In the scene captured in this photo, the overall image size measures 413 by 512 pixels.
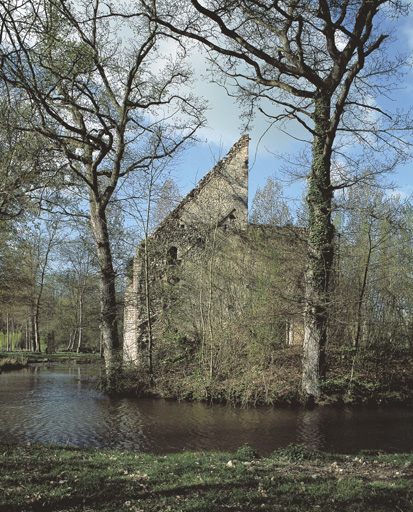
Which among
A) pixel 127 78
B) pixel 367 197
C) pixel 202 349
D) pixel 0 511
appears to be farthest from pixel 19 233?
pixel 0 511

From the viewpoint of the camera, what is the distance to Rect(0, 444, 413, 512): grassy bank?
402 cm

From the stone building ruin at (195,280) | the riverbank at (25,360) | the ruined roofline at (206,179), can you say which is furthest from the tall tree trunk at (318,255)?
the riverbank at (25,360)

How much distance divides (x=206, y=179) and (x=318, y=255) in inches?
367

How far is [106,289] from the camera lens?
641 inches

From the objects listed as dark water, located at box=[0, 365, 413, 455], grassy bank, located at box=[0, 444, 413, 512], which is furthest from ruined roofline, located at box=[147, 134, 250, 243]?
grassy bank, located at box=[0, 444, 413, 512]

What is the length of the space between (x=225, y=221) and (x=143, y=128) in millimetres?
5605

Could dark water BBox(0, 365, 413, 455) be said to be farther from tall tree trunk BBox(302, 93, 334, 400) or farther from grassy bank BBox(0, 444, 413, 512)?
grassy bank BBox(0, 444, 413, 512)

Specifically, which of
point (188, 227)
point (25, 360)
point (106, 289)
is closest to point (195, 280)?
point (106, 289)

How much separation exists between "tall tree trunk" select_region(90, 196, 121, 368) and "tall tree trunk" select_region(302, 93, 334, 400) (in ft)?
22.3

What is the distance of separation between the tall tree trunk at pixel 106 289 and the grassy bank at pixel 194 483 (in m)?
9.49

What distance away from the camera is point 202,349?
559 inches

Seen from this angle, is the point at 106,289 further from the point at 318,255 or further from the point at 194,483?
the point at 194,483

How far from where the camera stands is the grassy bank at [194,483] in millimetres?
4020

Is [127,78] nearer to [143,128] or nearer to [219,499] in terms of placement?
[143,128]
